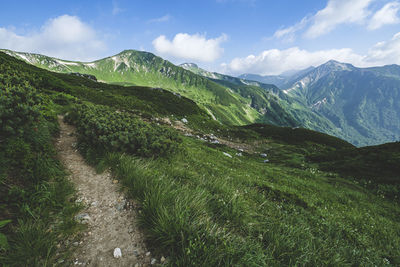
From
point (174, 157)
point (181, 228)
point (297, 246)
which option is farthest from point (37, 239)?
point (174, 157)

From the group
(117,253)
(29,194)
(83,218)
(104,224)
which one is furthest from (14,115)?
(117,253)

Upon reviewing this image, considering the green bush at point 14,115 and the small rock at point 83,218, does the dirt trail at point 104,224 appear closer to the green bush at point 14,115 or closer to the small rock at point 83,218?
the small rock at point 83,218

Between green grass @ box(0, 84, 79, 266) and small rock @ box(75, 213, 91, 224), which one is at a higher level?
green grass @ box(0, 84, 79, 266)

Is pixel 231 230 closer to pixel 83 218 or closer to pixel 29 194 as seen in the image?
pixel 83 218

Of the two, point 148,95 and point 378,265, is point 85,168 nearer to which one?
point 378,265

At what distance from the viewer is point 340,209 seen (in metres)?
8.82

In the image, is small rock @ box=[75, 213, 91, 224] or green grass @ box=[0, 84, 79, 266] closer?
Result: green grass @ box=[0, 84, 79, 266]

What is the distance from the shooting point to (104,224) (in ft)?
12.8

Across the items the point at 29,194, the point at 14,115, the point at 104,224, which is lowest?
the point at 104,224

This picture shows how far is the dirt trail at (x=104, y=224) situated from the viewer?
3.11 m

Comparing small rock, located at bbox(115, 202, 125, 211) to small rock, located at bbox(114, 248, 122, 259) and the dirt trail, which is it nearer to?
the dirt trail

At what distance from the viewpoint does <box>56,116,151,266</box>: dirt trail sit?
3.11m

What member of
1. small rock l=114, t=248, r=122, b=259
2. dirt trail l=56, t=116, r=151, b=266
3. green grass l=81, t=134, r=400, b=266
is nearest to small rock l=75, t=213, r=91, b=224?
dirt trail l=56, t=116, r=151, b=266

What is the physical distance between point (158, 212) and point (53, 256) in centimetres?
→ 197
